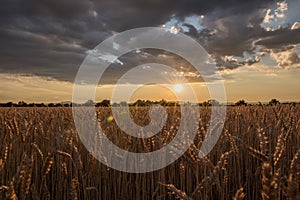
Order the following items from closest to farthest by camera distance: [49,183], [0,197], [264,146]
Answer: [264,146], [0,197], [49,183]

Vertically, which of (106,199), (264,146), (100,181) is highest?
(264,146)

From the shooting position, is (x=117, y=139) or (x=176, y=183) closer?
(x=176, y=183)

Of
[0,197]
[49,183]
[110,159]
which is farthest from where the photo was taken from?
[49,183]

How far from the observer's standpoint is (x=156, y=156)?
2748 mm

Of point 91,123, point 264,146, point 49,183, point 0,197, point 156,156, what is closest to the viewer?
point 264,146

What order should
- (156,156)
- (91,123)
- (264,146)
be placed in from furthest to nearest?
(91,123) < (156,156) < (264,146)

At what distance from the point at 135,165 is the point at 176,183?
0.62 metres

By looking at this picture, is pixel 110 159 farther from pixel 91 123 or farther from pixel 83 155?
pixel 91 123

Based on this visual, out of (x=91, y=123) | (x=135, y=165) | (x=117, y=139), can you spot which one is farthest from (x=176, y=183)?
(x=91, y=123)

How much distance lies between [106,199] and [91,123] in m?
1.39

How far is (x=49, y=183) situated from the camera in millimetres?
3236

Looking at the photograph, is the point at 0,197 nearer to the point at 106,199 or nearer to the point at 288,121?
the point at 106,199

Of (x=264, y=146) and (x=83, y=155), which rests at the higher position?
(x=264, y=146)

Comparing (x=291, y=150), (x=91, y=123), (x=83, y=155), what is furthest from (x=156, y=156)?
(x=291, y=150)
